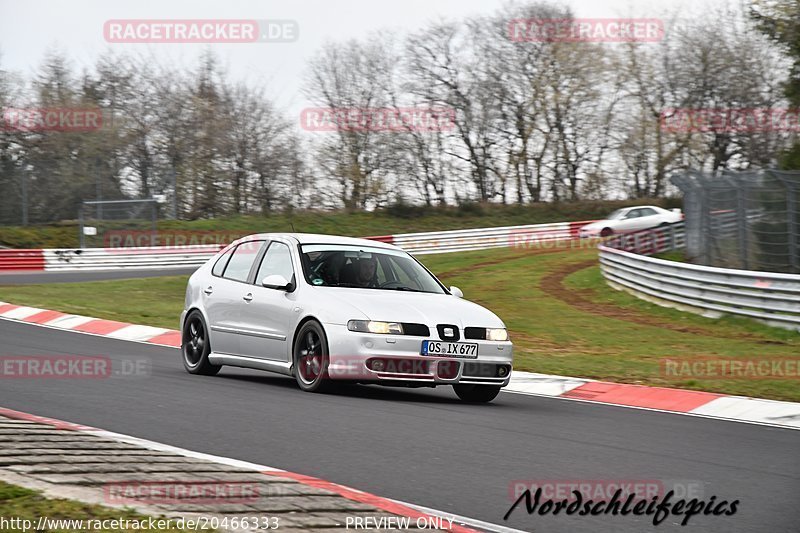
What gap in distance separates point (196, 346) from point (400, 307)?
288 cm

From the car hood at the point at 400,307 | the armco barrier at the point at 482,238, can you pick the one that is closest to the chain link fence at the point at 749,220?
the car hood at the point at 400,307

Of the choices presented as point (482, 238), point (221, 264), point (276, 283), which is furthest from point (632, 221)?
point (276, 283)

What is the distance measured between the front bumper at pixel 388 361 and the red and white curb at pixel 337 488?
2828 mm

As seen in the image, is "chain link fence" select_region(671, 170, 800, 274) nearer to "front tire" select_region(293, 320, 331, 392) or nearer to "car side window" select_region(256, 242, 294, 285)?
"car side window" select_region(256, 242, 294, 285)

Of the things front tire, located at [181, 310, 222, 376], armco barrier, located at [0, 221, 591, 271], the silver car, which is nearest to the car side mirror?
the silver car

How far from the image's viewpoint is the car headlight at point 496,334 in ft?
33.7

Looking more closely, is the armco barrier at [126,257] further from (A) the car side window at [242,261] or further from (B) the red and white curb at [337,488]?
(B) the red and white curb at [337,488]

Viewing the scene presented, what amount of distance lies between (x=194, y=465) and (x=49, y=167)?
37.1 m

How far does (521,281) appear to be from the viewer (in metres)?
29.2

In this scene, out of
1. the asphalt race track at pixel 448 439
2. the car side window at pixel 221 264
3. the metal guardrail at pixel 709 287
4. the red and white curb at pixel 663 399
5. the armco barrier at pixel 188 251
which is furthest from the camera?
the armco barrier at pixel 188 251

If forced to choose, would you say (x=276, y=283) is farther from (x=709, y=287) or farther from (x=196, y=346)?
(x=709, y=287)

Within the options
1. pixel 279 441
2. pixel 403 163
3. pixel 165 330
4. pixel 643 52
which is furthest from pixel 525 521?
pixel 643 52

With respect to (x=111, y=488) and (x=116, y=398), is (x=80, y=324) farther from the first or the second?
(x=111, y=488)

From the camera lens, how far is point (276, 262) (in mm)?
11312
